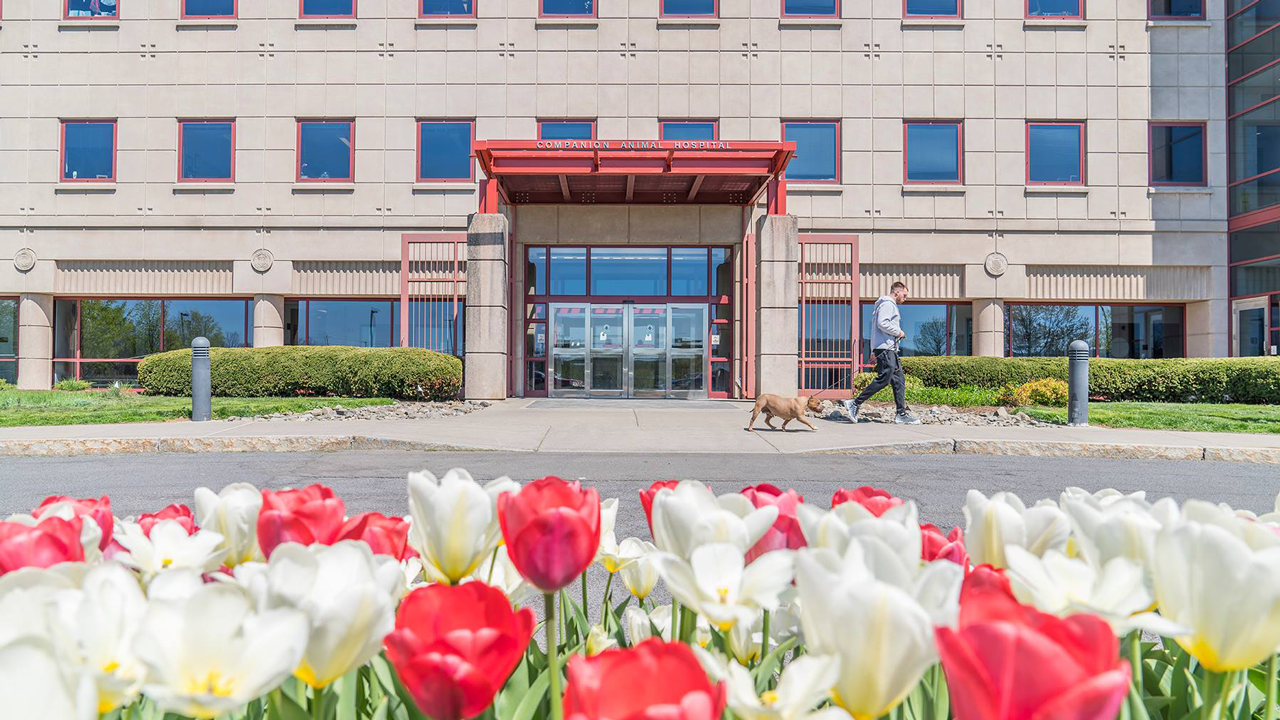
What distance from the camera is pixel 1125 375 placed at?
1764cm

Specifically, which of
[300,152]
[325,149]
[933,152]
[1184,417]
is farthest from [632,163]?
[1184,417]

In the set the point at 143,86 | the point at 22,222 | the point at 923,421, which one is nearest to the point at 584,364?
the point at 923,421

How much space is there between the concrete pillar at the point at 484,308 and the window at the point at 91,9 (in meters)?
13.7

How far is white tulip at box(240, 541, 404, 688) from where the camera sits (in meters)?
0.66

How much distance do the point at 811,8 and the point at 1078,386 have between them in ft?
45.0

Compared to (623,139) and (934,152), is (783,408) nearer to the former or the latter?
(623,139)

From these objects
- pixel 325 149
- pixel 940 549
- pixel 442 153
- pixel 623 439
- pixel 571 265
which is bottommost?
pixel 623 439

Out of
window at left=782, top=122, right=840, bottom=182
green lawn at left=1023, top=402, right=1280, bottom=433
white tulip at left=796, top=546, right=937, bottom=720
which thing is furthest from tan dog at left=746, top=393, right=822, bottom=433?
window at left=782, top=122, right=840, bottom=182

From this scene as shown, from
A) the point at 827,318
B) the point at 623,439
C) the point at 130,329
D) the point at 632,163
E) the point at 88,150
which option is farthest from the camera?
the point at 130,329

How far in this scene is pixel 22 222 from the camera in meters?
20.2

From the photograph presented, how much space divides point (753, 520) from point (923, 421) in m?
12.3

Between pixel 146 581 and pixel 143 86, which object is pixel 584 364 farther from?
pixel 146 581

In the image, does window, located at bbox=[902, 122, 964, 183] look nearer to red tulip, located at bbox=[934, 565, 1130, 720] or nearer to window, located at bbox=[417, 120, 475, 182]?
window, located at bbox=[417, 120, 475, 182]

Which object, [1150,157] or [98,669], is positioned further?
[1150,157]
